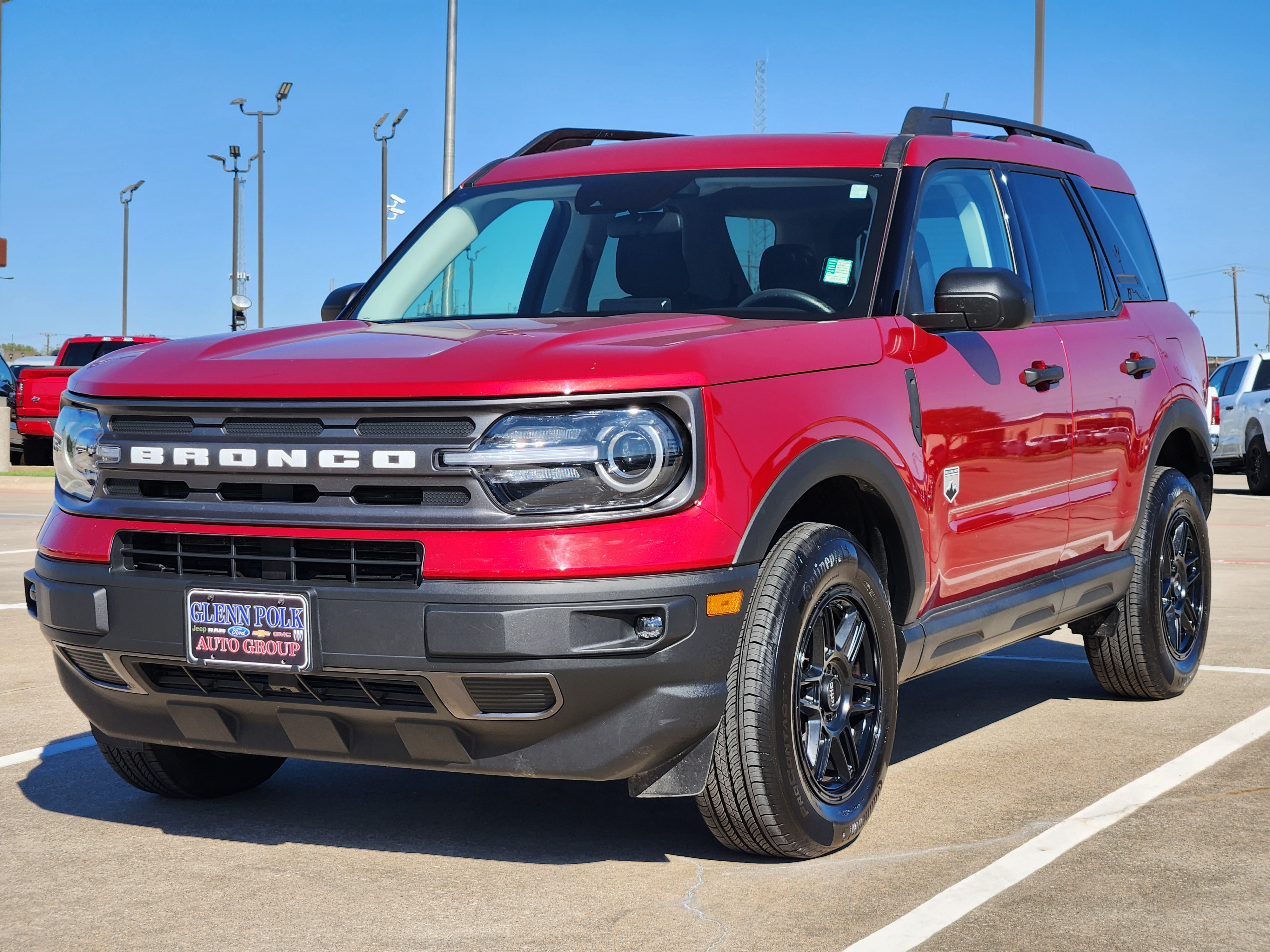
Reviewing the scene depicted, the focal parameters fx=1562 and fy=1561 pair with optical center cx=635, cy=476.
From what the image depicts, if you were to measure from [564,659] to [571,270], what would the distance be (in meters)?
2.12

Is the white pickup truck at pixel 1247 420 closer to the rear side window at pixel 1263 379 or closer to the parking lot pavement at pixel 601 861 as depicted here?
the rear side window at pixel 1263 379

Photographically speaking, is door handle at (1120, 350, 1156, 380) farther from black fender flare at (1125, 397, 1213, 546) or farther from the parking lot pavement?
the parking lot pavement

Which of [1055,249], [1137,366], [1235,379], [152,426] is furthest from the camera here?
[1235,379]

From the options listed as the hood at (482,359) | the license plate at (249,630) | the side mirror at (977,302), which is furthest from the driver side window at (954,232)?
the license plate at (249,630)

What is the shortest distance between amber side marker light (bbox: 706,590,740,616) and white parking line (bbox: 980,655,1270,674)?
3815mm

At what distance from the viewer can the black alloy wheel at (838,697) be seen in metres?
4.09

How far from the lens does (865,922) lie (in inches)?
141

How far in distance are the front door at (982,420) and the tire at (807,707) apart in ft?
1.63

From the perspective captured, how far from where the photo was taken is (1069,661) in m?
7.61

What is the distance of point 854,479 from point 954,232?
1.36m

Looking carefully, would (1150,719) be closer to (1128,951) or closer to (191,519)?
(1128,951)

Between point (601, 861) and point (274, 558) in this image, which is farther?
point (601, 861)

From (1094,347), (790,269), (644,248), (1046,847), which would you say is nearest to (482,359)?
(790,269)

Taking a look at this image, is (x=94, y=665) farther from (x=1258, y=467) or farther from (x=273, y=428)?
(x=1258, y=467)
